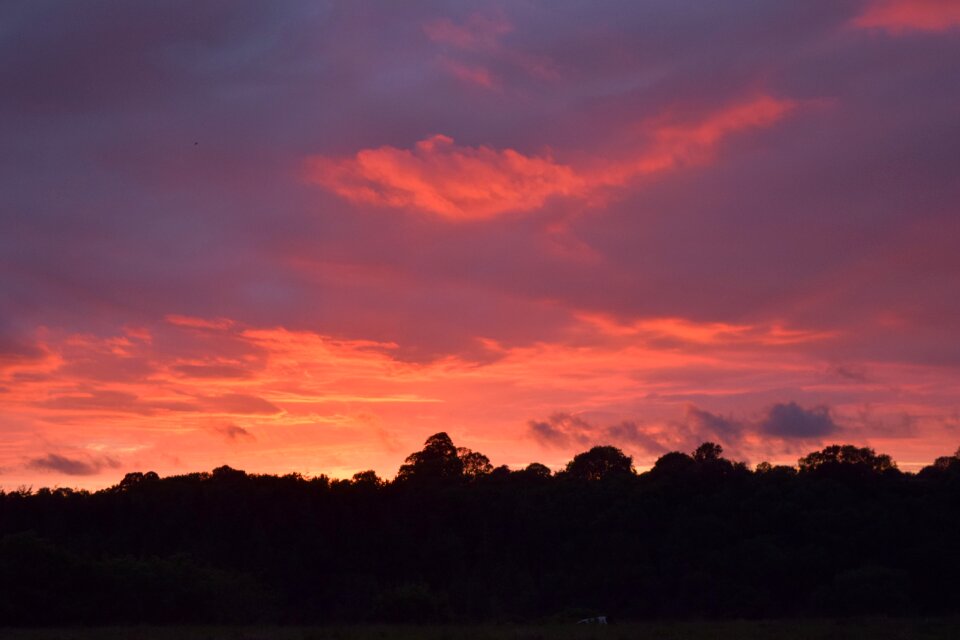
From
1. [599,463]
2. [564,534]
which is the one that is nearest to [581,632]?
[564,534]

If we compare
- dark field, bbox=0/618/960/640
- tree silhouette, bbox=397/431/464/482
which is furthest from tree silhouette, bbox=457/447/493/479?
dark field, bbox=0/618/960/640

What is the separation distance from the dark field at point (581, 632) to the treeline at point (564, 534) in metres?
18.9

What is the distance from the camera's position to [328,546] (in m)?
82.9

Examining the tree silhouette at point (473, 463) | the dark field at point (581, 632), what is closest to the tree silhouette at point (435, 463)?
the tree silhouette at point (473, 463)

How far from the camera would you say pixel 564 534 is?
3275 inches

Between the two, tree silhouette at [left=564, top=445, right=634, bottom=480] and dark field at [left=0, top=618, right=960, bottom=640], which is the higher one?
tree silhouette at [left=564, top=445, right=634, bottom=480]

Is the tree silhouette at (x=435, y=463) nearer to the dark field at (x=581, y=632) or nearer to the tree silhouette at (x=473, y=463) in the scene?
the tree silhouette at (x=473, y=463)

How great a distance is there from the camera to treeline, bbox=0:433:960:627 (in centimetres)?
7019

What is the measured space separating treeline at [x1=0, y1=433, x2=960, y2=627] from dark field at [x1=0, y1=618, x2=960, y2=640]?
1892 centimetres

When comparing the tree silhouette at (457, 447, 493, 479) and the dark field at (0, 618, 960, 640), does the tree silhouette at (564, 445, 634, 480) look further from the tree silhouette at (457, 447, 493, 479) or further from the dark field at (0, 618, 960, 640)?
the dark field at (0, 618, 960, 640)

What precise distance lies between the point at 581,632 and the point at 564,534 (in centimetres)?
4907

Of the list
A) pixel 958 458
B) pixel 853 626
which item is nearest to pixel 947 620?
pixel 853 626

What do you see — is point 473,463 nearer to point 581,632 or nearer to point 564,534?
point 564,534

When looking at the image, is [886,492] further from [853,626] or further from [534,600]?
[853,626]
